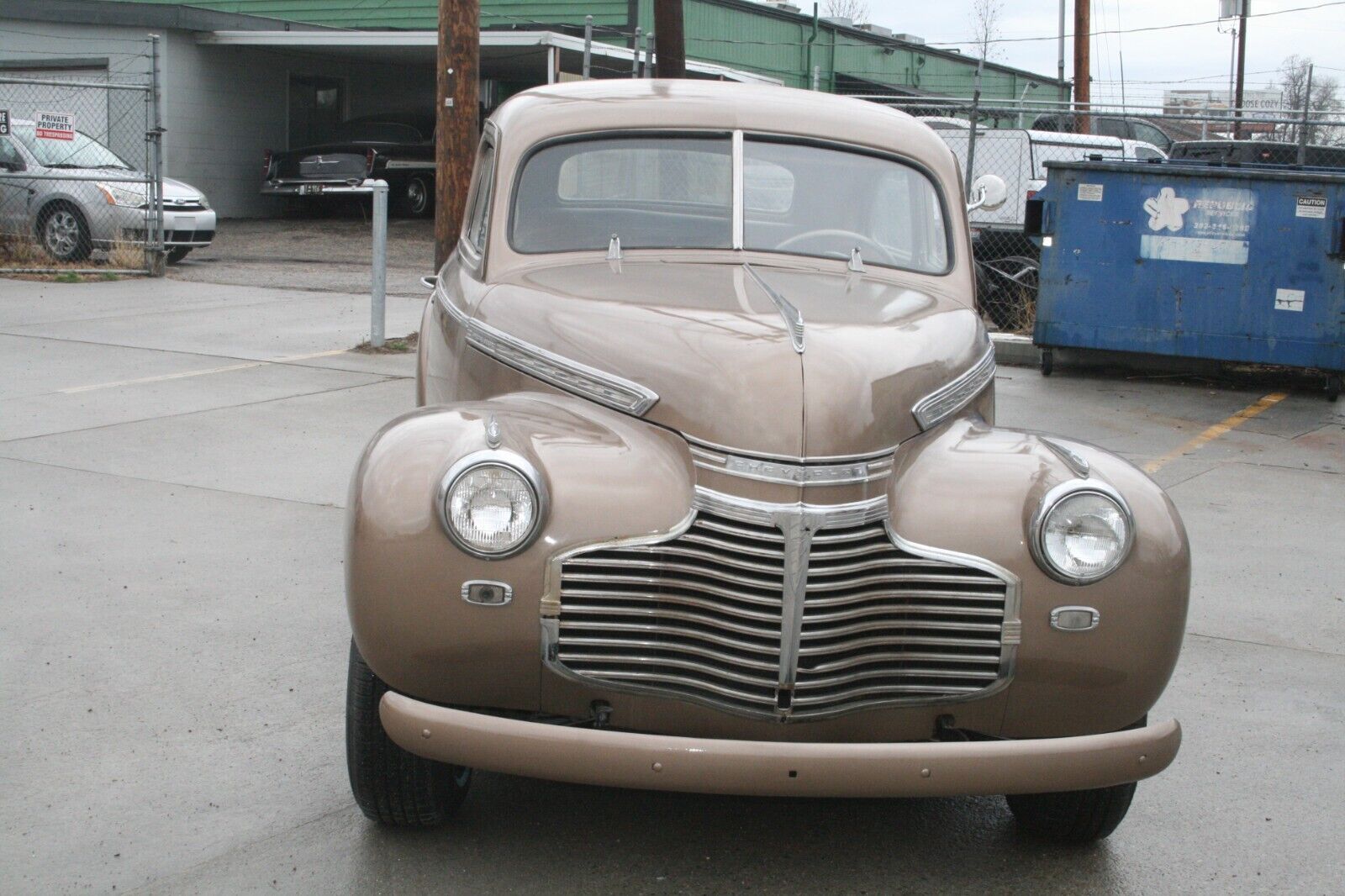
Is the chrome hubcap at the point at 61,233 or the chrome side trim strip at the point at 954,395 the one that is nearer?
the chrome side trim strip at the point at 954,395

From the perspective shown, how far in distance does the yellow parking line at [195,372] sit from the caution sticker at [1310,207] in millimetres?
7517

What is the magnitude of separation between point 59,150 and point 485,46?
28.1ft

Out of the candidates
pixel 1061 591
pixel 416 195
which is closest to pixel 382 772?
pixel 1061 591

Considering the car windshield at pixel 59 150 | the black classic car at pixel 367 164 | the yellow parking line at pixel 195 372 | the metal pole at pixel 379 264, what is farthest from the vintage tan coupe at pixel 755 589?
the black classic car at pixel 367 164

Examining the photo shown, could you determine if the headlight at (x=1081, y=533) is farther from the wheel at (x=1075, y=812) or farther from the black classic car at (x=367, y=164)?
the black classic car at (x=367, y=164)

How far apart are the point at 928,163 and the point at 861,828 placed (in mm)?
2306

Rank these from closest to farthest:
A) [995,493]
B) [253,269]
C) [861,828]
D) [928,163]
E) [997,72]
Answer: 1. [995,493]
2. [861,828]
3. [928,163]
4. [253,269]
5. [997,72]

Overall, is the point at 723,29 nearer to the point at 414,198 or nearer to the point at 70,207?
the point at 414,198

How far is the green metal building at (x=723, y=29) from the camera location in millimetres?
26375

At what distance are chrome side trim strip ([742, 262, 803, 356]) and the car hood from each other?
14 mm

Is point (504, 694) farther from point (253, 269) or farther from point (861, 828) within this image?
point (253, 269)

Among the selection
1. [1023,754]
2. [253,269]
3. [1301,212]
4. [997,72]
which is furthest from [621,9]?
[1023,754]

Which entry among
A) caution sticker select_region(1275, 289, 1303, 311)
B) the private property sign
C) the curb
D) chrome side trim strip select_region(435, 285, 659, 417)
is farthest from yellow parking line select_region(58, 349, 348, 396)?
caution sticker select_region(1275, 289, 1303, 311)

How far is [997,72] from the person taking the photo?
44656 millimetres
